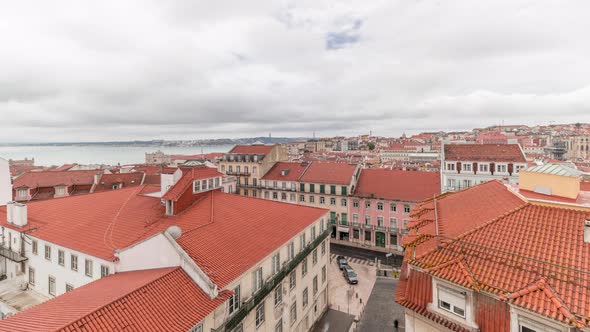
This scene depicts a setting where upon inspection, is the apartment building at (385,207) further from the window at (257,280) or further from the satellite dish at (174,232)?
the satellite dish at (174,232)

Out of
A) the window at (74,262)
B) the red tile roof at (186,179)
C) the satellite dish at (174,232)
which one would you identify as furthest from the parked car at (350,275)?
the window at (74,262)

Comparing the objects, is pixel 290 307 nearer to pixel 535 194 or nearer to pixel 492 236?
pixel 492 236

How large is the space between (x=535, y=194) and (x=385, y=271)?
29170 millimetres

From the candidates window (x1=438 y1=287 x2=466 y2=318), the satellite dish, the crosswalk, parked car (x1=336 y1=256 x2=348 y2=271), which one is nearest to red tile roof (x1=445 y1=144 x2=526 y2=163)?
the crosswalk

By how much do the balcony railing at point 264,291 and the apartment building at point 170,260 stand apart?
0.26 feet

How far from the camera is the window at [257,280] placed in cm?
1921

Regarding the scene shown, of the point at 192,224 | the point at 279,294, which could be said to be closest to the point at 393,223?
the point at 279,294

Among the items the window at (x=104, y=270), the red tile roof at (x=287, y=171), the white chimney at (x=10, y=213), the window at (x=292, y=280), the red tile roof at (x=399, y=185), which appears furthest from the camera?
the red tile roof at (x=287, y=171)

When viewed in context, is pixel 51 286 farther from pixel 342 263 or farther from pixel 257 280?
pixel 342 263

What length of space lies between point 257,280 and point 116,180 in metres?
53.3

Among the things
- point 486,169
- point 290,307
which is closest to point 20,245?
point 290,307

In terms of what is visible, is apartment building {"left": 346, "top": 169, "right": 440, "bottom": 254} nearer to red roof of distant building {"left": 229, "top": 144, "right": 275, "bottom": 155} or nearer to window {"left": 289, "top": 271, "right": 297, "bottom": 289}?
red roof of distant building {"left": 229, "top": 144, "right": 275, "bottom": 155}

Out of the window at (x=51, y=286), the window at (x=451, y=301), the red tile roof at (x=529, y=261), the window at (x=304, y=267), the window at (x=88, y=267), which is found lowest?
the window at (x=51, y=286)

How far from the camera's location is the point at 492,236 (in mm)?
11469
